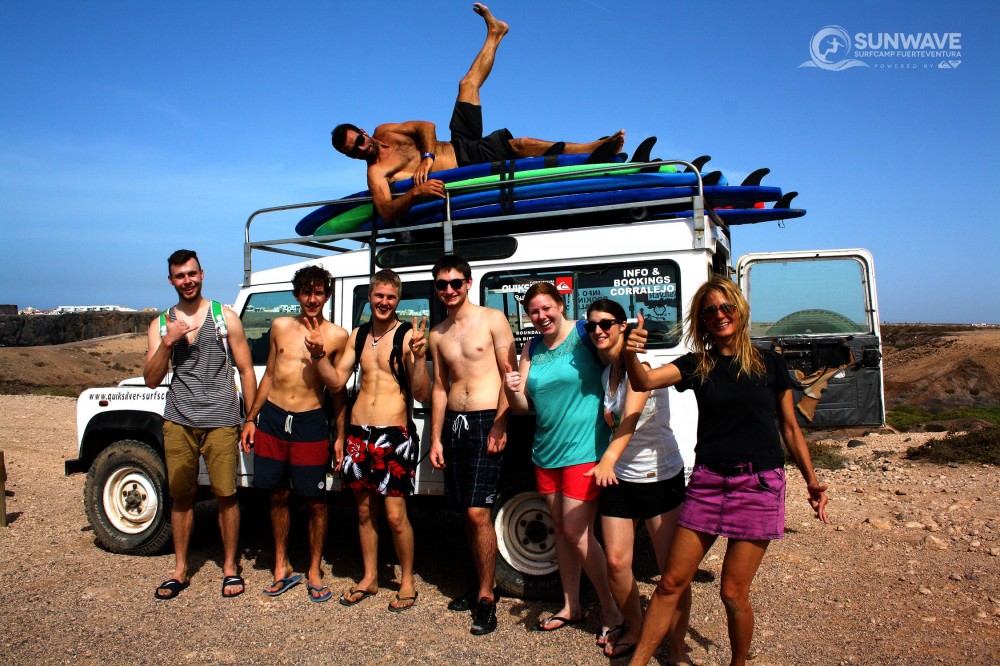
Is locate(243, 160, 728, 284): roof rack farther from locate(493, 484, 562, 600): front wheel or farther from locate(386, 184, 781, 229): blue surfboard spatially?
locate(493, 484, 562, 600): front wheel

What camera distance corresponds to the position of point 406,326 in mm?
4793

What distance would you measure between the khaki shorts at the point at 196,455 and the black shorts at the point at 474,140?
2.56 m

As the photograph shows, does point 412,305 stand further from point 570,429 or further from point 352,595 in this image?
point 352,595

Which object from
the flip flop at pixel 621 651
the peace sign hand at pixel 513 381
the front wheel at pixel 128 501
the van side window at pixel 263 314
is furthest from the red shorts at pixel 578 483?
the front wheel at pixel 128 501

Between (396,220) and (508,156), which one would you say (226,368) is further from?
(508,156)

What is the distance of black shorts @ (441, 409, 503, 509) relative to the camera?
4430 millimetres

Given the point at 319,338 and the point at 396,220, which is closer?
the point at 319,338

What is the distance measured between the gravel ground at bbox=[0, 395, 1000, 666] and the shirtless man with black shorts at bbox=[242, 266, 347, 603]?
1.85 feet

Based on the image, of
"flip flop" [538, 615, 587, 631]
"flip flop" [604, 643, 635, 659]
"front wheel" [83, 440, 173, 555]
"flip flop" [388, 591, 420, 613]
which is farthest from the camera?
"front wheel" [83, 440, 173, 555]

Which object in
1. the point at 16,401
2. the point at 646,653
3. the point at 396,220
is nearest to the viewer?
the point at 646,653

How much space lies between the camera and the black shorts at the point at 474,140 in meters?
5.71

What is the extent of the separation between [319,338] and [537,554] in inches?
74.1

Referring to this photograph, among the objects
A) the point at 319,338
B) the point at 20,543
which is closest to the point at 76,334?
the point at 20,543

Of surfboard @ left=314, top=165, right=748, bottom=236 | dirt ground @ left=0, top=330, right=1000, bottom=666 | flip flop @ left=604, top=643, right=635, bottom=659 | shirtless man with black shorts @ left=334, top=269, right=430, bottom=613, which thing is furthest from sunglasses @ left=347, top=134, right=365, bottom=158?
flip flop @ left=604, top=643, right=635, bottom=659
